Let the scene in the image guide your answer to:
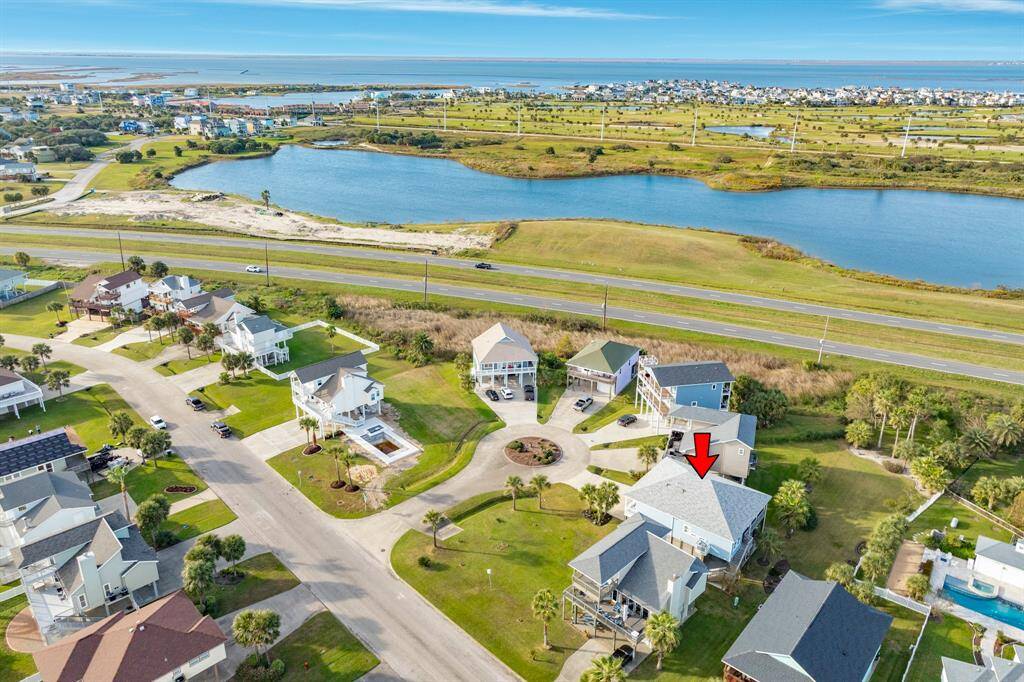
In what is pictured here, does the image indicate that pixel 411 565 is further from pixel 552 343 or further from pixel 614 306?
pixel 614 306

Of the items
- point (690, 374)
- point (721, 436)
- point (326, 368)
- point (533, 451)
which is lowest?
point (533, 451)

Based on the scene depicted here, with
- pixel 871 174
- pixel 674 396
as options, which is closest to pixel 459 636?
pixel 674 396

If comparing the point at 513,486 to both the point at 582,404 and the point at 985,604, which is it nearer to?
the point at 582,404

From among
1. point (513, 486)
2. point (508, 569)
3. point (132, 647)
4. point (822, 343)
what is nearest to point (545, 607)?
point (508, 569)

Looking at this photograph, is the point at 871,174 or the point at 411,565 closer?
the point at 411,565

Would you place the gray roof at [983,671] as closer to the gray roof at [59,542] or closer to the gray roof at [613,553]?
the gray roof at [613,553]

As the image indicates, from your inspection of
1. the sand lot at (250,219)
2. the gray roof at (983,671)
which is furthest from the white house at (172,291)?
the gray roof at (983,671)
